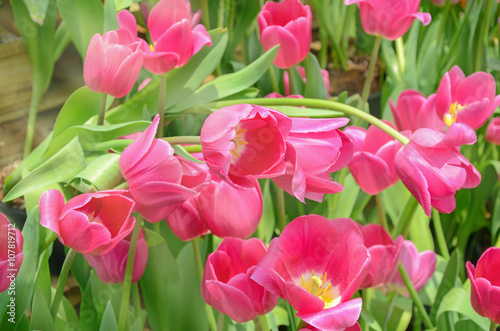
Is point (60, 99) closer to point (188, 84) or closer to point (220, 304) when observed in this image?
point (188, 84)

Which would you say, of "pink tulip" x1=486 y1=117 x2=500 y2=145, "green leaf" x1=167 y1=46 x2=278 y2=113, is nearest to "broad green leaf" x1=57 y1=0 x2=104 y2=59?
"green leaf" x1=167 y1=46 x2=278 y2=113

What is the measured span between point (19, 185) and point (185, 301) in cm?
19

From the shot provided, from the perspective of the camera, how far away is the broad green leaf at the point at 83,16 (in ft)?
1.78

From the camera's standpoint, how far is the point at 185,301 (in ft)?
1.67

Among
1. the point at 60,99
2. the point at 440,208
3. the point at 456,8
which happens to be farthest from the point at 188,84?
the point at 456,8

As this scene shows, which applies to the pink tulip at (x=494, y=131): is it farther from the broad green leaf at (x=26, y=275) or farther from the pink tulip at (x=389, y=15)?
the broad green leaf at (x=26, y=275)

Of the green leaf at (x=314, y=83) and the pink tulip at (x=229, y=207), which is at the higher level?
the pink tulip at (x=229, y=207)

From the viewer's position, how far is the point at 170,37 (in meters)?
0.43

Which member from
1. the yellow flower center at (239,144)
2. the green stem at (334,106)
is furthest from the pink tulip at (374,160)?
the yellow flower center at (239,144)

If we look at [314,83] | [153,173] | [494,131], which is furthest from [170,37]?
[494,131]

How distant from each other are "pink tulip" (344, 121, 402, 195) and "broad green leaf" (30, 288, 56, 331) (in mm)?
251

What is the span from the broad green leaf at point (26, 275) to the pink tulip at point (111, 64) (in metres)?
0.10

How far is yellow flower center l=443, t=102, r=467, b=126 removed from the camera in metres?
0.52

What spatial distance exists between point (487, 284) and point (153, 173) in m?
0.23
